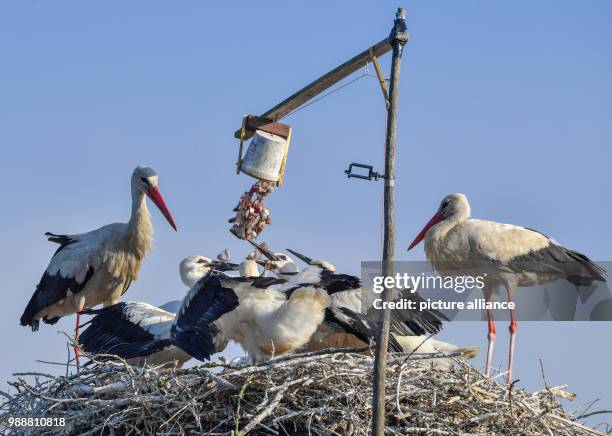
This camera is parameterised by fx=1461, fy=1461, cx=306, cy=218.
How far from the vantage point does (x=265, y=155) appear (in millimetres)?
9273

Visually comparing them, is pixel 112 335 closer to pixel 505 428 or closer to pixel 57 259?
pixel 57 259

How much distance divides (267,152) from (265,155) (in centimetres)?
2

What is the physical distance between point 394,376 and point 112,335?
10.3 feet

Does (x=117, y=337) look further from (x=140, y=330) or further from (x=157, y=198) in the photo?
(x=157, y=198)

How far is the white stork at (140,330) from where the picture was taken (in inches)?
390

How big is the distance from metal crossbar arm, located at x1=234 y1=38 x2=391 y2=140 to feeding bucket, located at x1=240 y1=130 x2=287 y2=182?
14 centimetres

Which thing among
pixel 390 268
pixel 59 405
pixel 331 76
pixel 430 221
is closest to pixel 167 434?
pixel 59 405

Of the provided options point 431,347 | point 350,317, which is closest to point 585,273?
point 431,347

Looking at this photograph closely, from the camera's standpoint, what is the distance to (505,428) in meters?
8.02

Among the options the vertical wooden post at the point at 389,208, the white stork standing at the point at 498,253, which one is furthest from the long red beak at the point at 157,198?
the vertical wooden post at the point at 389,208

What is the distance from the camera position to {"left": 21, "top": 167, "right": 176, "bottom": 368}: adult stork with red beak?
41.0 feet

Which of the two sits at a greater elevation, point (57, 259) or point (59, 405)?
point (57, 259)
